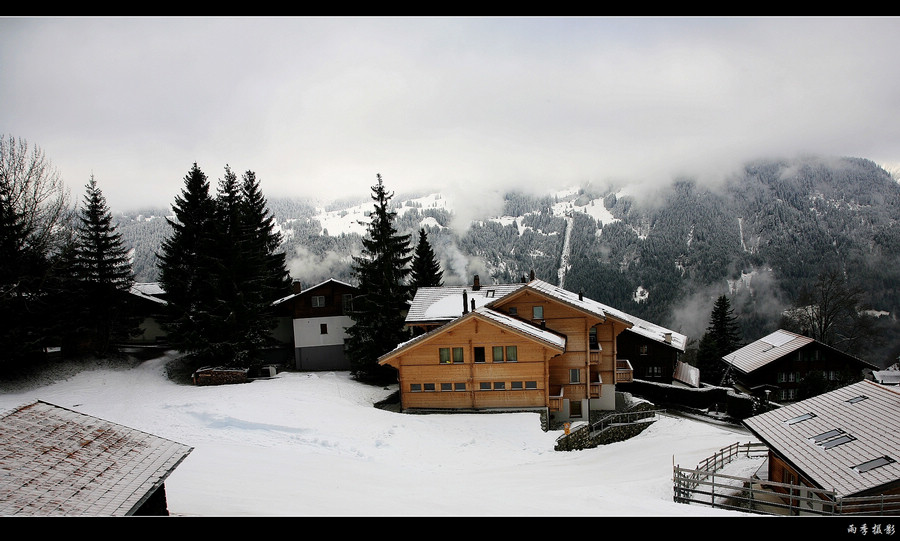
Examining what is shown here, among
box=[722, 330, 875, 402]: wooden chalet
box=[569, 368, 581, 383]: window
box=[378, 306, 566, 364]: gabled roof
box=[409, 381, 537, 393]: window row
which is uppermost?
box=[378, 306, 566, 364]: gabled roof

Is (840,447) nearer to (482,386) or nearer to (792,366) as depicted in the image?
(482,386)

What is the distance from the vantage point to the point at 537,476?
16297mm

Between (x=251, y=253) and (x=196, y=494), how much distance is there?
23.6m

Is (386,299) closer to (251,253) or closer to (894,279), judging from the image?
(251,253)

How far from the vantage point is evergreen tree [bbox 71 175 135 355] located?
29.5m

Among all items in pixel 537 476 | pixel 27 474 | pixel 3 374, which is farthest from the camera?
pixel 3 374

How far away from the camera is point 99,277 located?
98.9ft

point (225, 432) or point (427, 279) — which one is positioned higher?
point (427, 279)

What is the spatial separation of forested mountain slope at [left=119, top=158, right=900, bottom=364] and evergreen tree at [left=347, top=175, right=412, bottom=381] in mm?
68178

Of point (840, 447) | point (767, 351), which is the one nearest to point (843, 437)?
point (840, 447)

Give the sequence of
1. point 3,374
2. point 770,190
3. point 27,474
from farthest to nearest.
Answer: point 770,190 < point 3,374 < point 27,474

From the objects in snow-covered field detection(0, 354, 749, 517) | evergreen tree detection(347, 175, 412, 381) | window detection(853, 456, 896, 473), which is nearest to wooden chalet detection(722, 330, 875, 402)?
snow-covered field detection(0, 354, 749, 517)

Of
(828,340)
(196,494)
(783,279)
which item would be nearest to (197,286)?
(196,494)

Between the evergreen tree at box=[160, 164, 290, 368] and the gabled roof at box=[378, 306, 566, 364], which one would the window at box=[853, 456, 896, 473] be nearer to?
the gabled roof at box=[378, 306, 566, 364]
